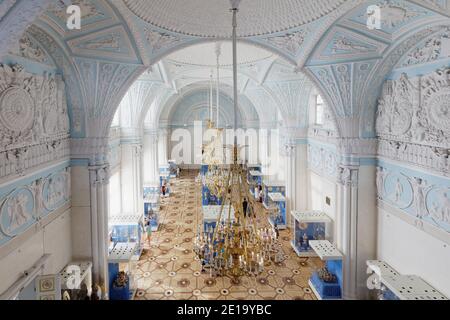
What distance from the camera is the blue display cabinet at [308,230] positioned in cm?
1142

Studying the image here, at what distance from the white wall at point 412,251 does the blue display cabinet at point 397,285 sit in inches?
6.3

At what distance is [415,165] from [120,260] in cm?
769

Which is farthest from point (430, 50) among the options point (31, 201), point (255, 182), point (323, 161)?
point (255, 182)

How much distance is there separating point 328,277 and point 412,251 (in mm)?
2597

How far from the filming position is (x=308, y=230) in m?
11.7

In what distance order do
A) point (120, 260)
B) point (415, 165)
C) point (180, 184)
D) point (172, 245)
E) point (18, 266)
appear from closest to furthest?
point (18, 266)
point (415, 165)
point (120, 260)
point (172, 245)
point (180, 184)

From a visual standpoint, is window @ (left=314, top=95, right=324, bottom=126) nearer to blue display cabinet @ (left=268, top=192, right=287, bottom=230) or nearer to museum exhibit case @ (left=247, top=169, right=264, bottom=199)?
blue display cabinet @ (left=268, top=192, right=287, bottom=230)

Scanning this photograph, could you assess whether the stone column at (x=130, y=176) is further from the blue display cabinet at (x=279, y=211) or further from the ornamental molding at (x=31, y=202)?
the blue display cabinet at (x=279, y=211)

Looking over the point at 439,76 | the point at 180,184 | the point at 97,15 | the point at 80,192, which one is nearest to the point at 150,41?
the point at 97,15

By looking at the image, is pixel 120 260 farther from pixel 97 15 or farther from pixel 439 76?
pixel 439 76

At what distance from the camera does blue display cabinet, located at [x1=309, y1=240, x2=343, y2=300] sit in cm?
881

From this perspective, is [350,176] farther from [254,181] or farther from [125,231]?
[254,181]

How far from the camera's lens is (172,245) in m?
12.4

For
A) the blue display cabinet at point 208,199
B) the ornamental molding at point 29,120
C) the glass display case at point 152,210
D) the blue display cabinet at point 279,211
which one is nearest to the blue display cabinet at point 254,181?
the blue display cabinet at point 208,199
